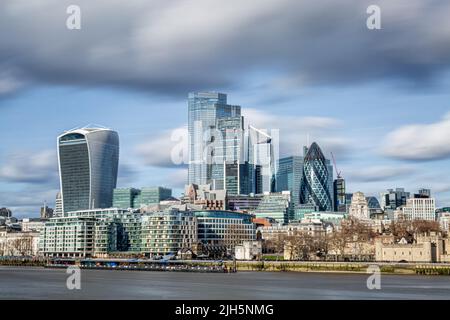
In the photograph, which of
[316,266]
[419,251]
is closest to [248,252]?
[316,266]

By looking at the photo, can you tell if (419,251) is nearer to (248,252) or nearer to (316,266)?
(316,266)

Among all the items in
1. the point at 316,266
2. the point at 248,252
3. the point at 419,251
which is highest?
the point at 419,251

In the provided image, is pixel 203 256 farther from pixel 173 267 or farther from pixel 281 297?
pixel 281 297

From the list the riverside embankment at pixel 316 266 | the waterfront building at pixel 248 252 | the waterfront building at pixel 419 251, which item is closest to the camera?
the riverside embankment at pixel 316 266

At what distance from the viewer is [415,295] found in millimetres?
73812

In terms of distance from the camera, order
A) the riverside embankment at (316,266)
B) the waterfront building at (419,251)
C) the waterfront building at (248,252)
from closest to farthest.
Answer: the riverside embankment at (316,266), the waterfront building at (419,251), the waterfront building at (248,252)

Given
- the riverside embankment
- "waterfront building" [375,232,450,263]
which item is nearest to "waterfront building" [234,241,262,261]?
the riverside embankment

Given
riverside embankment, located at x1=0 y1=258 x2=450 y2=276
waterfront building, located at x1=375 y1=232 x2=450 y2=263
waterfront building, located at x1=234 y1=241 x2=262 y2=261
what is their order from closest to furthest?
riverside embankment, located at x1=0 y1=258 x2=450 y2=276, waterfront building, located at x1=375 y1=232 x2=450 y2=263, waterfront building, located at x1=234 y1=241 x2=262 y2=261

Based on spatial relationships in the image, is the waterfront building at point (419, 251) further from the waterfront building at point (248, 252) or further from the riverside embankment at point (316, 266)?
the waterfront building at point (248, 252)

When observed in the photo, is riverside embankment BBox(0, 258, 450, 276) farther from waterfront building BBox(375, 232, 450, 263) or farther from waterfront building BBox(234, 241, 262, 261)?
waterfront building BBox(234, 241, 262, 261)

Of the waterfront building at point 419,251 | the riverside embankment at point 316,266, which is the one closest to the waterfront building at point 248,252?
the riverside embankment at point 316,266

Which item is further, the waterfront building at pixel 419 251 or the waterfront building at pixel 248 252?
the waterfront building at pixel 248 252

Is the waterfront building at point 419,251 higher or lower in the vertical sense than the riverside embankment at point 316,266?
higher
